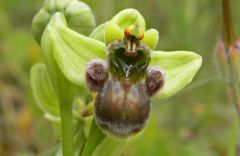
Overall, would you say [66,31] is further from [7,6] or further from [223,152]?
[7,6]

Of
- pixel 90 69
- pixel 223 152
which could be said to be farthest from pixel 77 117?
pixel 223 152

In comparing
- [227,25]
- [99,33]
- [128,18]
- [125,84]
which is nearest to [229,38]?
[227,25]

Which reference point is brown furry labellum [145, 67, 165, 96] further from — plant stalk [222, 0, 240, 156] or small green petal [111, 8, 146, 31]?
plant stalk [222, 0, 240, 156]

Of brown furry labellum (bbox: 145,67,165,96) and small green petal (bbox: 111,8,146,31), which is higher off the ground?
small green petal (bbox: 111,8,146,31)

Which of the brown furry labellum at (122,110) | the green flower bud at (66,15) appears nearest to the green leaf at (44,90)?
the green flower bud at (66,15)

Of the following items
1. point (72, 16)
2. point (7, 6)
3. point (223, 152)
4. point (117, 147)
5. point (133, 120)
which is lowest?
point (223, 152)

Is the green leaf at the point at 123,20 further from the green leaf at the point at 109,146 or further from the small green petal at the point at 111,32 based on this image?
the green leaf at the point at 109,146


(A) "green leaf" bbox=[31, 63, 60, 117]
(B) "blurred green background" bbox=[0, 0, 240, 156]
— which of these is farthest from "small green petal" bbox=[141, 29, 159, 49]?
(B) "blurred green background" bbox=[0, 0, 240, 156]
